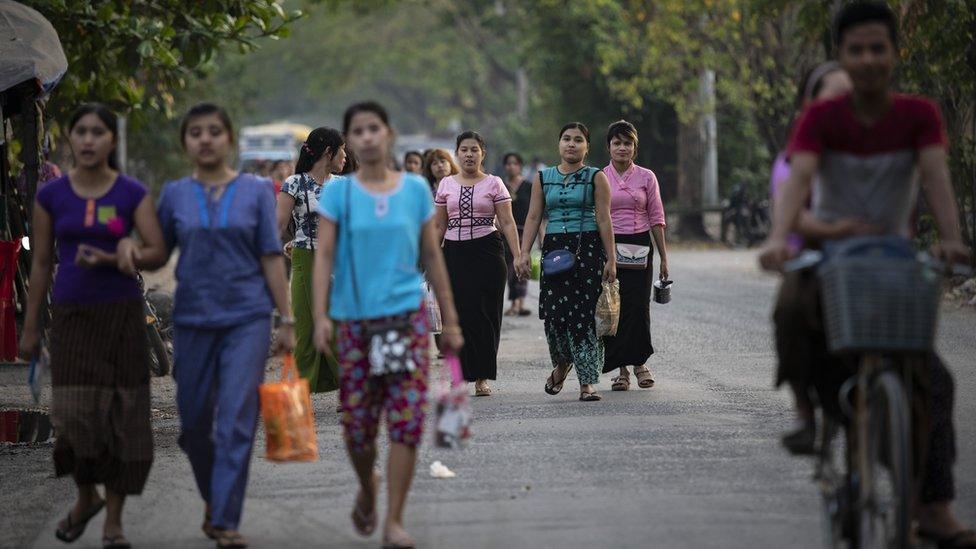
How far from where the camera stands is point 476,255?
11289mm

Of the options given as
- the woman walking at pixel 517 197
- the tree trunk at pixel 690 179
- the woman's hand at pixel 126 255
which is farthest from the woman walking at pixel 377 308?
the tree trunk at pixel 690 179

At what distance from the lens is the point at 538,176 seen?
1105cm

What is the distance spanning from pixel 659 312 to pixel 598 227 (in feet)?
23.5

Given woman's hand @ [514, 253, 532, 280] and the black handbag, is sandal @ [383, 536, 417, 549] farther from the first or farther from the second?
woman's hand @ [514, 253, 532, 280]

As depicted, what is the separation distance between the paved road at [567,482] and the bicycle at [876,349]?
911 mm

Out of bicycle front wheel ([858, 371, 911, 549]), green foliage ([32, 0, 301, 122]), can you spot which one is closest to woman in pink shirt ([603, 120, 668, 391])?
green foliage ([32, 0, 301, 122])

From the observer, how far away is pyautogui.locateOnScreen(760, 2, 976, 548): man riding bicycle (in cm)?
550

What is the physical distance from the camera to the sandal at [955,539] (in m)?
5.85

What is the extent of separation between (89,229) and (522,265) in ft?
15.7

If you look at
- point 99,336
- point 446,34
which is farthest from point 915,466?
point 446,34

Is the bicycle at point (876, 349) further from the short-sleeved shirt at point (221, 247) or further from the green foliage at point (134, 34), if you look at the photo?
the green foliage at point (134, 34)

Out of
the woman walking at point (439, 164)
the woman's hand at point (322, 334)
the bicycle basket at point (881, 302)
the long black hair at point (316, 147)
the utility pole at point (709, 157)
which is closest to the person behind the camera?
the bicycle basket at point (881, 302)

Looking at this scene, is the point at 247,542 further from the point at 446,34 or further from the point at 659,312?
the point at 446,34

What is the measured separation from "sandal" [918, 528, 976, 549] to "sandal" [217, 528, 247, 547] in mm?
2654
